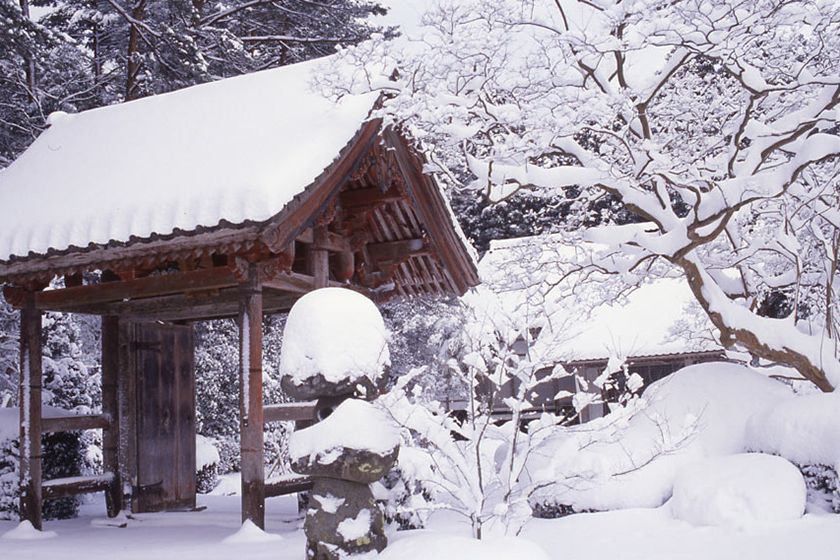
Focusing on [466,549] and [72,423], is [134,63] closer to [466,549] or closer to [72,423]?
[72,423]

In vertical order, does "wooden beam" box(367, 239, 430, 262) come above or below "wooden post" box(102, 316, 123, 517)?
above

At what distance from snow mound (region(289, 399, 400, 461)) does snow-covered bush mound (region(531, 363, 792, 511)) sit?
7.06 ft

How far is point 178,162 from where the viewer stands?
8.56 metres

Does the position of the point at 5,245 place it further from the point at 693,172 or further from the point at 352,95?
the point at 693,172

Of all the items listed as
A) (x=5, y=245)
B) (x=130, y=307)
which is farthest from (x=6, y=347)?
(x=5, y=245)

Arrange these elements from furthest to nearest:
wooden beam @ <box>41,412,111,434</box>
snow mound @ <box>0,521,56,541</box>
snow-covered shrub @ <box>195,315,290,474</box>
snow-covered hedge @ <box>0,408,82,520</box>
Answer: snow-covered shrub @ <box>195,315,290,474</box>, snow-covered hedge @ <box>0,408,82,520</box>, wooden beam @ <box>41,412,111,434</box>, snow mound @ <box>0,521,56,541</box>

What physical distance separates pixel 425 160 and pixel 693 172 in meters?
3.08

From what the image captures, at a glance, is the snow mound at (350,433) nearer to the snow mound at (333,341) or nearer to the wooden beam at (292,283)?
the snow mound at (333,341)

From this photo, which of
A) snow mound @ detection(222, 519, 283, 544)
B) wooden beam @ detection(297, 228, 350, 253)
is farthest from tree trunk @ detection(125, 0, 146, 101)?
snow mound @ detection(222, 519, 283, 544)

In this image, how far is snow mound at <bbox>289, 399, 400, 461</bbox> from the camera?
586 centimetres

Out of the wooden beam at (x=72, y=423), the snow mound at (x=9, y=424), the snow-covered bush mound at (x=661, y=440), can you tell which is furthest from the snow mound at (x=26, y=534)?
the snow-covered bush mound at (x=661, y=440)

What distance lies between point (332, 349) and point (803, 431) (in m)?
4.37

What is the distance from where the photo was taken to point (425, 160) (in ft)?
32.7

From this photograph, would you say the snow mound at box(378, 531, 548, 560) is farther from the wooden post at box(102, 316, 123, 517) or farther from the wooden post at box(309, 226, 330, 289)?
the wooden post at box(102, 316, 123, 517)
